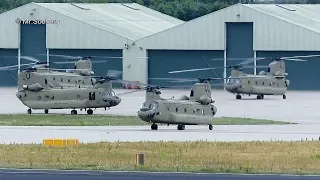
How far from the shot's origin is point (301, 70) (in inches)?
4227

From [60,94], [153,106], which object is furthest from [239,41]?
[153,106]

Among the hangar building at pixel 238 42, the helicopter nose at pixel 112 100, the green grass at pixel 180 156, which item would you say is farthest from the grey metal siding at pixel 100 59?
the green grass at pixel 180 156

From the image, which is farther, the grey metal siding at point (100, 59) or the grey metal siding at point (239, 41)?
the grey metal siding at point (100, 59)

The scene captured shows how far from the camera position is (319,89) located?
10675cm

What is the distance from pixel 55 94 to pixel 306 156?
36.6 m

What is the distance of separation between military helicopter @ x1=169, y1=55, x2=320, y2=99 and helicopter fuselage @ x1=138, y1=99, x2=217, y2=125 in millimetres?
33302

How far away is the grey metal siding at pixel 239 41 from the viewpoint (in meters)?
108

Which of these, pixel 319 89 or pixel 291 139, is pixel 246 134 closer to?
pixel 291 139

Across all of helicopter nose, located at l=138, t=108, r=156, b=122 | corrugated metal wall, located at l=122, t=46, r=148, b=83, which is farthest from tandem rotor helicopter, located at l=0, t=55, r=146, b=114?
corrugated metal wall, located at l=122, t=46, r=148, b=83

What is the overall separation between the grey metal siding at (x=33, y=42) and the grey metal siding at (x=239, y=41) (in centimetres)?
1764

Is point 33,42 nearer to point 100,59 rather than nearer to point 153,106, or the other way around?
point 100,59

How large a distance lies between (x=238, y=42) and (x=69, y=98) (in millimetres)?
32666

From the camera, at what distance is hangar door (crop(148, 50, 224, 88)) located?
109312mm

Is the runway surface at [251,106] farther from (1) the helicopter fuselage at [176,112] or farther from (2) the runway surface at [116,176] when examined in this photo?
(2) the runway surface at [116,176]
